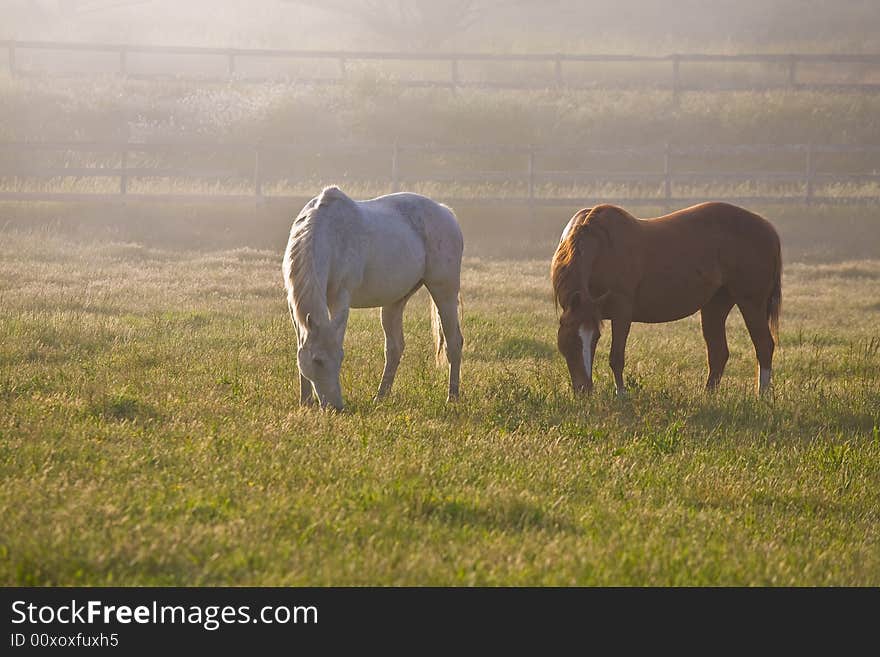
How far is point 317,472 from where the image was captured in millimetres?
5719

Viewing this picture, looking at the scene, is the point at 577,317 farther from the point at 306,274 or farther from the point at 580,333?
the point at 306,274

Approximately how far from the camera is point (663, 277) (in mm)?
9375

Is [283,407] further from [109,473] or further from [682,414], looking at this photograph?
[682,414]

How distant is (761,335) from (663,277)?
1.30 metres

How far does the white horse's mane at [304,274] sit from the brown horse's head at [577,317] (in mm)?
1896

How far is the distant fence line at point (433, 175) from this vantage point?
22.8 m

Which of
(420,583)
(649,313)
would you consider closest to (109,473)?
(420,583)

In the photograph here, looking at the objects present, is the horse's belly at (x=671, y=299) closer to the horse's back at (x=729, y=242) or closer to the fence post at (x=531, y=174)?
the horse's back at (x=729, y=242)

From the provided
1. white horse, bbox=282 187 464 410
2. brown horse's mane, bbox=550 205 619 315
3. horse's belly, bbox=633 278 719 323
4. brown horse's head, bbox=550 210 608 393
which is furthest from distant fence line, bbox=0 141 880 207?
brown horse's head, bbox=550 210 608 393

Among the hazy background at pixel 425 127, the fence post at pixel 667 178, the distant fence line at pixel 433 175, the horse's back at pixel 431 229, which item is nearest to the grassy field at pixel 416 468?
the horse's back at pixel 431 229

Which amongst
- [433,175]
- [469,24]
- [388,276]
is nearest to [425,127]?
[433,175]

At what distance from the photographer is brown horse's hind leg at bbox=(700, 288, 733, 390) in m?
10.0

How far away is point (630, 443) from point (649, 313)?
107 inches

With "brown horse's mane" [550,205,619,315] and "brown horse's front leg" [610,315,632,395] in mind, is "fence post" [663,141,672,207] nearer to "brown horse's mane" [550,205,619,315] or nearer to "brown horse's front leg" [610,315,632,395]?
"brown horse's mane" [550,205,619,315]
